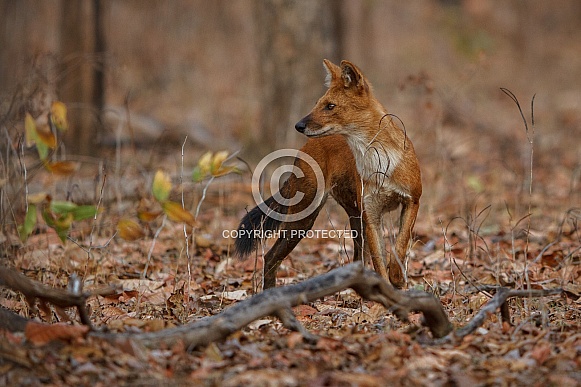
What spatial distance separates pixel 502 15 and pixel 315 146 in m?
16.9

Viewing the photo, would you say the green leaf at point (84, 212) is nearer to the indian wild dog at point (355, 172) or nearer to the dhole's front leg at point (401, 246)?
the indian wild dog at point (355, 172)

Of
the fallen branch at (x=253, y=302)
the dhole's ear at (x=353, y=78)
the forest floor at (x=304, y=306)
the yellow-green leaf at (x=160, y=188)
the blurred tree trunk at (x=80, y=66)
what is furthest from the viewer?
the blurred tree trunk at (x=80, y=66)

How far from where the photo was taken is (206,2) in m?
17.6

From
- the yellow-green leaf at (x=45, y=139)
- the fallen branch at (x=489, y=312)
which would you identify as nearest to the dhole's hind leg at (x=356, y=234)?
the fallen branch at (x=489, y=312)

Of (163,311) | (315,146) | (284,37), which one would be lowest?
(163,311)

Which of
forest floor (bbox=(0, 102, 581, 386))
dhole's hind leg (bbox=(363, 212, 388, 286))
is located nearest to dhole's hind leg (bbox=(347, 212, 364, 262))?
forest floor (bbox=(0, 102, 581, 386))

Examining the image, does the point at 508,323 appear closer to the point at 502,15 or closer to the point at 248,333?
the point at 248,333

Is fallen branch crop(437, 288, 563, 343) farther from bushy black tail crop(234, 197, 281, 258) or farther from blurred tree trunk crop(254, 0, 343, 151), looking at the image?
blurred tree trunk crop(254, 0, 343, 151)

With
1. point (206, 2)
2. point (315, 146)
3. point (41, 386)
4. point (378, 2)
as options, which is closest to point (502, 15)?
point (378, 2)

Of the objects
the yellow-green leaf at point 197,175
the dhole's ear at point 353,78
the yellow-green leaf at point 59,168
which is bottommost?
the yellow-green leaf at point 197,175

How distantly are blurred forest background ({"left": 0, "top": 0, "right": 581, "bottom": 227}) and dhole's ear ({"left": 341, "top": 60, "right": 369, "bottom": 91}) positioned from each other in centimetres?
185

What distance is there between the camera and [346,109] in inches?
207

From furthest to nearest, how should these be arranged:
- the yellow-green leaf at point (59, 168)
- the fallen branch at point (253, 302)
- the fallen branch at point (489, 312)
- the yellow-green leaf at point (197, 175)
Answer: the yellow-green leaf at point (197, 175)
the yellow-green leaf at point (59, 168)
the fallen branch at point (489, 312)
the fallen branch at point (253, 302)

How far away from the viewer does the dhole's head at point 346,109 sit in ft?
17.1
